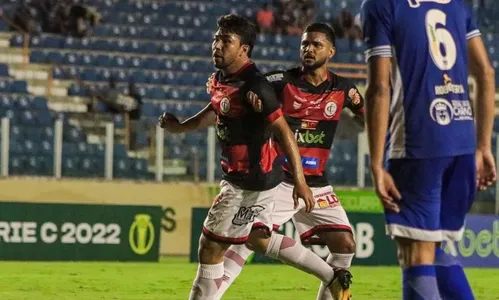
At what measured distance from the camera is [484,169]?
5320 mm

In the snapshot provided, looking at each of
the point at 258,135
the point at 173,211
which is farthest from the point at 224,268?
the point at 173,211

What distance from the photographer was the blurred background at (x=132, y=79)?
1675 centimetres

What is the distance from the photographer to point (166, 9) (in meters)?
23.4

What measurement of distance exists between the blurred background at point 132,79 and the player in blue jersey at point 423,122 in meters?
11.2

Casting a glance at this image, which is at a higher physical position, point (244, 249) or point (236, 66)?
point (236, 66)

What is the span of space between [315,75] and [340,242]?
48.9 inches

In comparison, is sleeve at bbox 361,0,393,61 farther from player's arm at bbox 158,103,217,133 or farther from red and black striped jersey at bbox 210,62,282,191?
player's arm at bbox 158,103,217,133

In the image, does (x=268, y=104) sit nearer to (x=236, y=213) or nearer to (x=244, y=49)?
(x=244, y=49)

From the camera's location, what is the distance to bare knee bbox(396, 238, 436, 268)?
5.15 m

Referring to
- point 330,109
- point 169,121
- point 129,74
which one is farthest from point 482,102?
point 129,74

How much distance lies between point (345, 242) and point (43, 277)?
5.17 m

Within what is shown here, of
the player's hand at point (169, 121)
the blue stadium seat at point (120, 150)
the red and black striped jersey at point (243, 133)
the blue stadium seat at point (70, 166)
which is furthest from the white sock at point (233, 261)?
the blue stadium seat at point (70, 166)

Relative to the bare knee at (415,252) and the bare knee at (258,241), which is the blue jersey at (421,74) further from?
the bare knee at (258,241)

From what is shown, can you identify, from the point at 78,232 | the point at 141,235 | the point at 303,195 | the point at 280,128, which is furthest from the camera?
the point at 141,235
